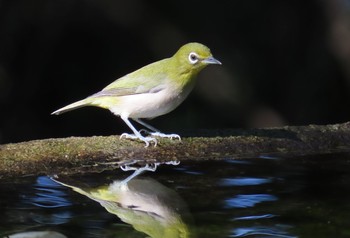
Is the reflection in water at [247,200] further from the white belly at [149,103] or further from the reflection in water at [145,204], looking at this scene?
the white belly at [149,103]

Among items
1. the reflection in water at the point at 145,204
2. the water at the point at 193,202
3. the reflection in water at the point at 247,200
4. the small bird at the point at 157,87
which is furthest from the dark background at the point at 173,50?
the reflection in water at the point at 247,200

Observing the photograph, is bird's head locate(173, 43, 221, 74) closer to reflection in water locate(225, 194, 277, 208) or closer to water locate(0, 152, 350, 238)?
water locate(0, 152, 350, 238)

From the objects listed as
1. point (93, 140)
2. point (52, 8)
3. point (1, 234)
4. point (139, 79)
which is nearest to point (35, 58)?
point (52, 8)

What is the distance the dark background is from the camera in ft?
29.5

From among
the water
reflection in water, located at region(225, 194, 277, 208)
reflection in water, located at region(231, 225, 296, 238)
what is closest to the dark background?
the water

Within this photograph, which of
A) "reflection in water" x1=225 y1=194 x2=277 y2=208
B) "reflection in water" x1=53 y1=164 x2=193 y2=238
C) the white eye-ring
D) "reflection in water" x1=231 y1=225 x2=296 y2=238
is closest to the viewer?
"reflection in water" x1=231 y1=225 x2=296 y2=238

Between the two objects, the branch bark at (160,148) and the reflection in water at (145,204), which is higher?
the branch bark at (160,148)

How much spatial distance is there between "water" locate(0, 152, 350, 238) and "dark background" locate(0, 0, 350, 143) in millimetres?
4703

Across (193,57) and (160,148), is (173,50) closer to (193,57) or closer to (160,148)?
(193,57)

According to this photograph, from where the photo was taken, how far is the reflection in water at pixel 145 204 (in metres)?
3.20

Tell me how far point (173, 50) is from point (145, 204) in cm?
618

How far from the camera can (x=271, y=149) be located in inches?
186

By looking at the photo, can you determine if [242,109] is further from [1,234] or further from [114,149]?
[1,234]

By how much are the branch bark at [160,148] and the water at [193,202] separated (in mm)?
151
